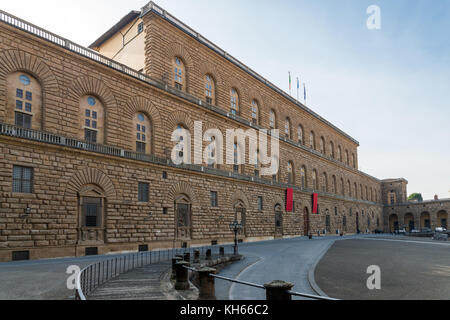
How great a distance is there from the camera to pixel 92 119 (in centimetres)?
2091

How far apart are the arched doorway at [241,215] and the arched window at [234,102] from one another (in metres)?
8.93

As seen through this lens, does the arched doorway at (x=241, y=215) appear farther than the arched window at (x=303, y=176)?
No

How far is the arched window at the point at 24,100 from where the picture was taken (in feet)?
57.1

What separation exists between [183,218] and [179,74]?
458 inches

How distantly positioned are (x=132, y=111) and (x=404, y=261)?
18.9 m

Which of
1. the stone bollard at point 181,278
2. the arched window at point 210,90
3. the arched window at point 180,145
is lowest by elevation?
the stone bollard at point 181,278

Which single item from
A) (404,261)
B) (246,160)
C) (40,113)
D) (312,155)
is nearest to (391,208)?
(312,155)

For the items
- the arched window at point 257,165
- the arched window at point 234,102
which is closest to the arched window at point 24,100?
the arched window at point 234,102

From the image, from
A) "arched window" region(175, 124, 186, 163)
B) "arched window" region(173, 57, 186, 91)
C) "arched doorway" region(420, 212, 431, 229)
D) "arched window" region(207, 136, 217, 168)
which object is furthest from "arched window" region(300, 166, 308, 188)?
"arched doorway" region(420, 212, 431, 229)

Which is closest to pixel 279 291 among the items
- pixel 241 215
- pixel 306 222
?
pixel 241 215

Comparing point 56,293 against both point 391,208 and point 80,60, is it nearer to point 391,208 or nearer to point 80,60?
point 80,60

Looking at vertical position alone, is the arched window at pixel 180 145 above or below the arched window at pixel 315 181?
above

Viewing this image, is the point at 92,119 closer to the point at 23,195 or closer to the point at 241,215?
the point at 23,195

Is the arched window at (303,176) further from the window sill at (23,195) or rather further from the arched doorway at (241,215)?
the window sill at (23,195)
